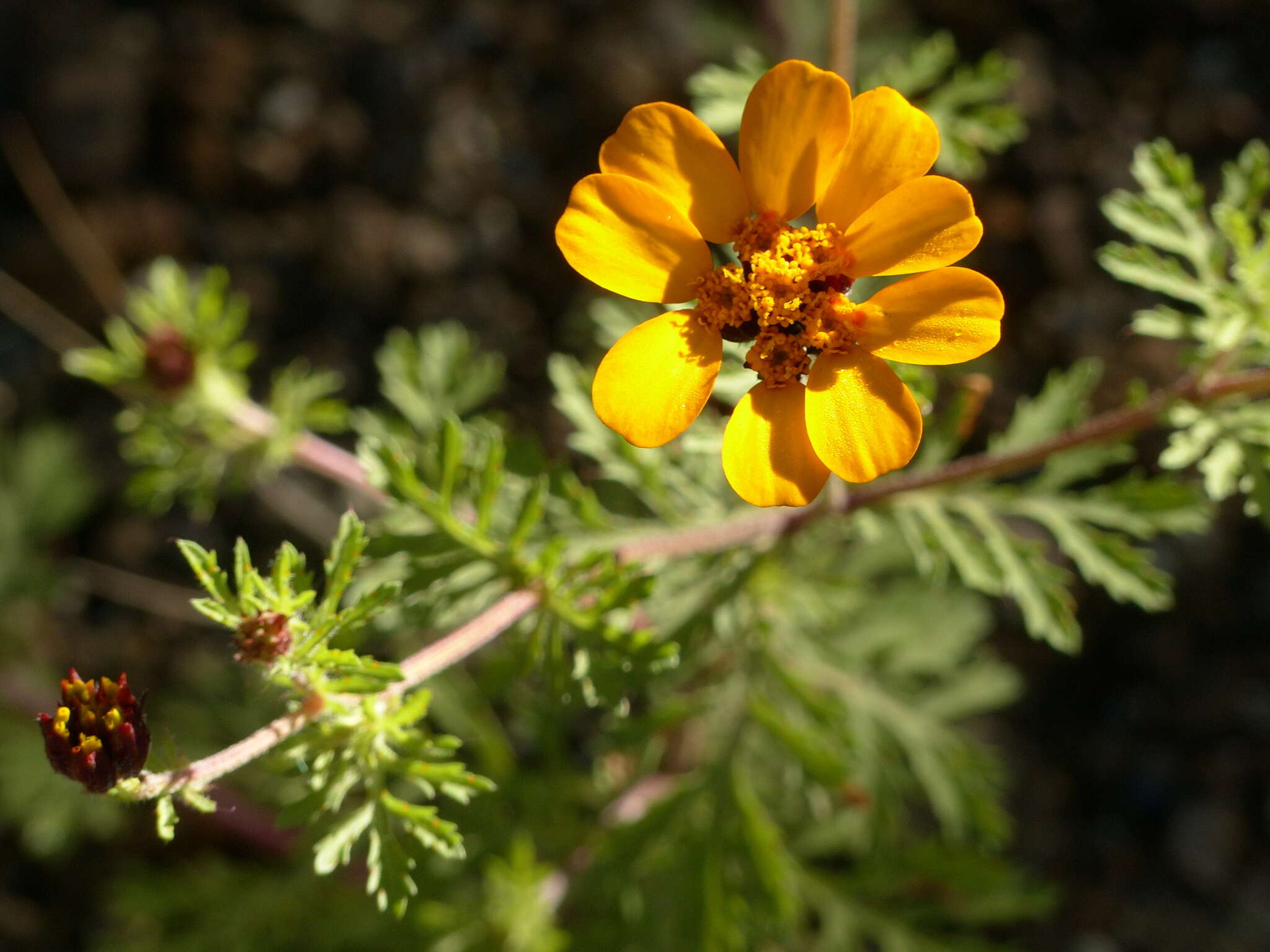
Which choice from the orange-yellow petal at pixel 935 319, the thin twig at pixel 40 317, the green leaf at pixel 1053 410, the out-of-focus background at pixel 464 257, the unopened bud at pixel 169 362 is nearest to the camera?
the orange-yellow petal at pixel 935 319

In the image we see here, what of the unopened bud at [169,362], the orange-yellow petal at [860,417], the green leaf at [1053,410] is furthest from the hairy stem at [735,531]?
the unopened bud at [169,362]

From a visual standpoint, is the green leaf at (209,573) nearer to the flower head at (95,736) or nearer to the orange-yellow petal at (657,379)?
the flower head at (95,736)

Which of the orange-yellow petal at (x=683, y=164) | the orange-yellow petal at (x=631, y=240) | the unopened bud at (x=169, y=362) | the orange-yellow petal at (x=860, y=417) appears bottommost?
the unopened bud at (x=169, y=362)

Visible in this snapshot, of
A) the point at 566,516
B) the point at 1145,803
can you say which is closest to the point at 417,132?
the point at 566,516

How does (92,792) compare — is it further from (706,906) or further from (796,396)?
(706,906)

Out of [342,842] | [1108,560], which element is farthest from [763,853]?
[342,842]

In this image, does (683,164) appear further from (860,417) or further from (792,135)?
(860,417)
